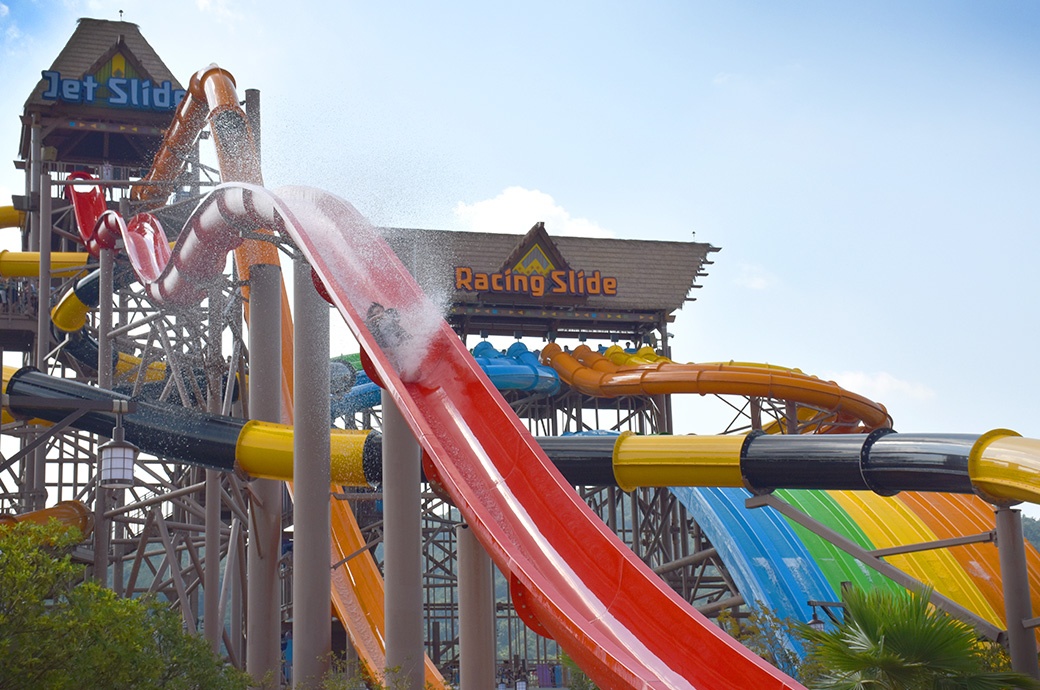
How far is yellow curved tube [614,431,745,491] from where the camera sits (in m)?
13.0

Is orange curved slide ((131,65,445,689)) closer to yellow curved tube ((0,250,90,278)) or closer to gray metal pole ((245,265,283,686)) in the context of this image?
gray metal pole ((245,265,283,686))

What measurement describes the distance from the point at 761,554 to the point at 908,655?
40.9ft

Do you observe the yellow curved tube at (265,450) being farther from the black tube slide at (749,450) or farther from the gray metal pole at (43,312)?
the gray metal pole at (43,312)

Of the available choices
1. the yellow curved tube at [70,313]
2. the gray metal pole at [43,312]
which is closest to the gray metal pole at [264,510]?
the gray metal pole at [43,312]

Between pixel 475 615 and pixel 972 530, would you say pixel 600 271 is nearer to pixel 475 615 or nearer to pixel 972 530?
pixel 972 530

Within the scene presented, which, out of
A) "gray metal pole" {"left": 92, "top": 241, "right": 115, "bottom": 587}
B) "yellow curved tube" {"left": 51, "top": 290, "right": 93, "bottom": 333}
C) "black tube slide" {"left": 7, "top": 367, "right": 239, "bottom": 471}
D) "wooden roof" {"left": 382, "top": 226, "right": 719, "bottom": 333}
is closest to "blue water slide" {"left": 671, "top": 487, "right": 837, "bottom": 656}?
"black tube slide" {"left": 7, "top": 367, "right": 239, "bottom": 471}

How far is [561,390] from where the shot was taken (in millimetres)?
30172

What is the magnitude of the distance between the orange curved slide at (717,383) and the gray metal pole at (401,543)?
15.2m

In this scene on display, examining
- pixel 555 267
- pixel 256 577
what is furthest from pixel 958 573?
pixel 555 267

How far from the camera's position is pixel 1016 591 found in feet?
37.0

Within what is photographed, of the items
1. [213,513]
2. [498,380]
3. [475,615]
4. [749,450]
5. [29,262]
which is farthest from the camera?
[498,380]

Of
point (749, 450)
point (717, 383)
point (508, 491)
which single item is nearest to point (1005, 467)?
point (749, 450)

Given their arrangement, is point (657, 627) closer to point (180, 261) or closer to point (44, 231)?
point (180, 261)

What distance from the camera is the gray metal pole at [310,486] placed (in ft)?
39.9
